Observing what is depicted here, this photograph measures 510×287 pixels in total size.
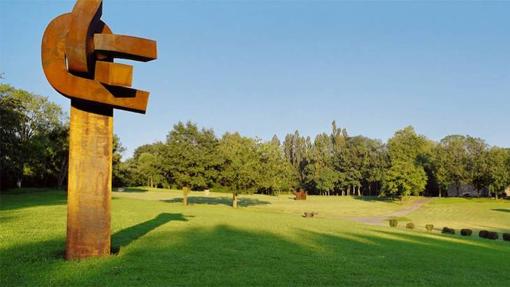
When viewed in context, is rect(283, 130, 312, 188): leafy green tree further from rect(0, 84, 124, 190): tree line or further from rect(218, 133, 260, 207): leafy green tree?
rect(218, 133, 260, 207): leafy green tree

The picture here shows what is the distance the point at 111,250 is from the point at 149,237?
270cm

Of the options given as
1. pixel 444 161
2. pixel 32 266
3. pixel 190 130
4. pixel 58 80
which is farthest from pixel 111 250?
pixel 444 161

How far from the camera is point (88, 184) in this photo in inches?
341

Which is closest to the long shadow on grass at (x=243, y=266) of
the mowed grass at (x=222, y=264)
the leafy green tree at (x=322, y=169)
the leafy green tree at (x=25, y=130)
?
the mowed grass at (x=222, y=264)

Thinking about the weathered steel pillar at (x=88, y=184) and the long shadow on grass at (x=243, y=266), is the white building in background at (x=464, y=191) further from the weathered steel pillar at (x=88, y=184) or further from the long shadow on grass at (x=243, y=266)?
the weathered steel pillar at (x=88, y=184)

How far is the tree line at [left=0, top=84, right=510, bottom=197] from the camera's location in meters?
42.9

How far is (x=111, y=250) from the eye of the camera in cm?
953

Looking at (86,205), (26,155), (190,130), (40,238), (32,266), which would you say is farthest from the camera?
(190,130)

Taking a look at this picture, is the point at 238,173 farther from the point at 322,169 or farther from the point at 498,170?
the point at 322,169

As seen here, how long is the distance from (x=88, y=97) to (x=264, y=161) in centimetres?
4545

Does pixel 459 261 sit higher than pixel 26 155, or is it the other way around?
pixel 26 155

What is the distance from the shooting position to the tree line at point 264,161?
141ft

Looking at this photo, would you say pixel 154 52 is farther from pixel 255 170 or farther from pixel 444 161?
pixel 444 161

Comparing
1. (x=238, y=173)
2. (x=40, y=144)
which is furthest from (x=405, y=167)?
(x=40, y=144)
